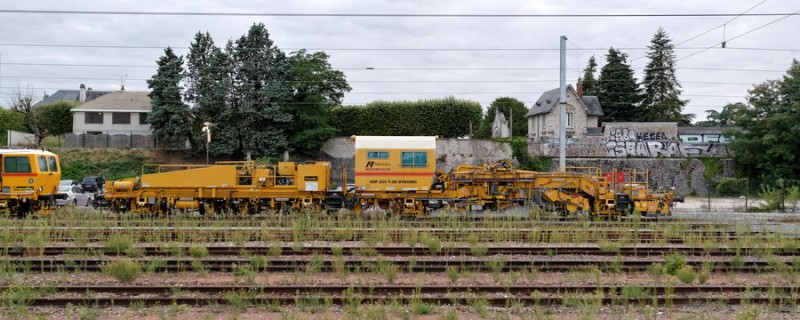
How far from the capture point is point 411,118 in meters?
45.6

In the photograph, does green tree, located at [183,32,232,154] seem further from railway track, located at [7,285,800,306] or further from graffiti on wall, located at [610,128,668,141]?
railway track, located at [7,285,800,306]

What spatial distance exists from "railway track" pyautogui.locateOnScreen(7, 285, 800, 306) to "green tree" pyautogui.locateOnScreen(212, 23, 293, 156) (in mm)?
29756

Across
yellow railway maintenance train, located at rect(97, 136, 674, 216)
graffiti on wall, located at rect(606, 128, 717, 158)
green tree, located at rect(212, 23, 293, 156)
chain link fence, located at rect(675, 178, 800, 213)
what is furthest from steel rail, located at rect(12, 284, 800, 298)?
graffiti on wall, located at rect(606, 128, 717, 158)

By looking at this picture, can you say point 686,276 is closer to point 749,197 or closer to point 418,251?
point 418,251

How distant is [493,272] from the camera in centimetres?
1240

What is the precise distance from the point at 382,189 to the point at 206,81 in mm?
23051

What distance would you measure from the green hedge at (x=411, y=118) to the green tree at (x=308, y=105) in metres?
3.38

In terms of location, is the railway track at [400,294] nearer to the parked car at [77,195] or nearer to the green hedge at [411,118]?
the parked car at [77,195]

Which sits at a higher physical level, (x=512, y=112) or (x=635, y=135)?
(x=512, y=112)

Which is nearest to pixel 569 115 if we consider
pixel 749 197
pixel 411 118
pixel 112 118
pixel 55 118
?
pixel 411 118

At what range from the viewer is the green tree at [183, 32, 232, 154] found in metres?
40.6

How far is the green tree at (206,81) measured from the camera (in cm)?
4062

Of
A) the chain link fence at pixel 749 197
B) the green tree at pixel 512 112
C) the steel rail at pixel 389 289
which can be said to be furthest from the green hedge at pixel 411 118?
the green tree at pixel 512 112

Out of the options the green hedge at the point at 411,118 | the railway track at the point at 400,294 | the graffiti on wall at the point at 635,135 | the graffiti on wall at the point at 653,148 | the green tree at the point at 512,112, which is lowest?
the railway track at the point at 400,294
